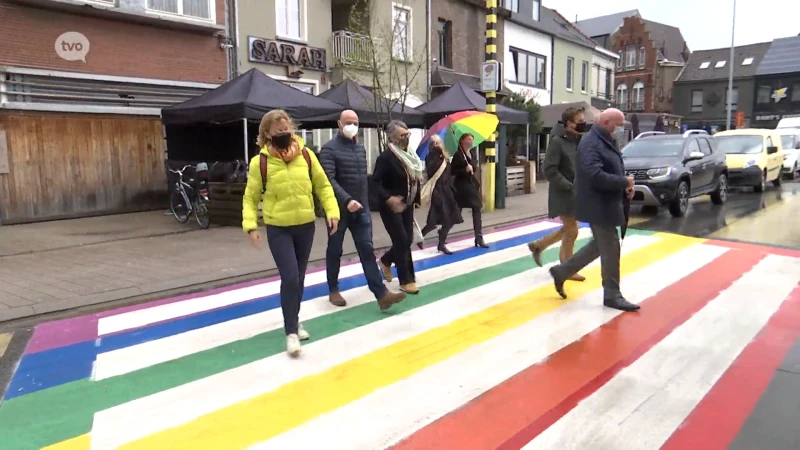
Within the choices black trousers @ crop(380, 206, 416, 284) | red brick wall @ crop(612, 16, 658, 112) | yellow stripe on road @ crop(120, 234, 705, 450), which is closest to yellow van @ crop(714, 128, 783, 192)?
black trousers @ crop(380, 206, 416, 284)

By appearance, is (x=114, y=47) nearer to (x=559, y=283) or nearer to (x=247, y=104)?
(x=247, y=104)

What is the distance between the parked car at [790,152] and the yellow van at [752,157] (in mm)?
3932

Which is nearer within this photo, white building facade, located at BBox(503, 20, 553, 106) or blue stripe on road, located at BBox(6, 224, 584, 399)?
blue stripe on road, located at BBox(6, 224, 584, 399)

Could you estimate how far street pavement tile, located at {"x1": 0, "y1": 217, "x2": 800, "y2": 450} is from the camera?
3430 millimetres

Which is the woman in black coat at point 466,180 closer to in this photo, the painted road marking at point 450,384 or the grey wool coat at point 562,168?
the grey wool coat at point 562,168

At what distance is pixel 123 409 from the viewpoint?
376 centimetres

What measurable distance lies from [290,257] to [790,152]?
76.5 feet

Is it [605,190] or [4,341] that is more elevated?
[605,190]

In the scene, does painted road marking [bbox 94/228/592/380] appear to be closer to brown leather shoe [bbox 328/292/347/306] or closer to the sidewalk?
brown leather shoe [bbox 328/292/347/306]

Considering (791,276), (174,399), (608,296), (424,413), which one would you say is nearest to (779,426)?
(424,413)

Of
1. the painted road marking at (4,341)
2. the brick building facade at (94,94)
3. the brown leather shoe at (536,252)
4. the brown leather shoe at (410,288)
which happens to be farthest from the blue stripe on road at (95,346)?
the brick building facade at (94,94)

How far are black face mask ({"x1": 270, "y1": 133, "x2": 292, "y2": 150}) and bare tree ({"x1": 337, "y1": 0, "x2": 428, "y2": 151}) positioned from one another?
25.6 feet

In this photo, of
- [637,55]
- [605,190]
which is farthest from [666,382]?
[637,55]

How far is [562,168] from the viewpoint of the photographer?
260 inches
